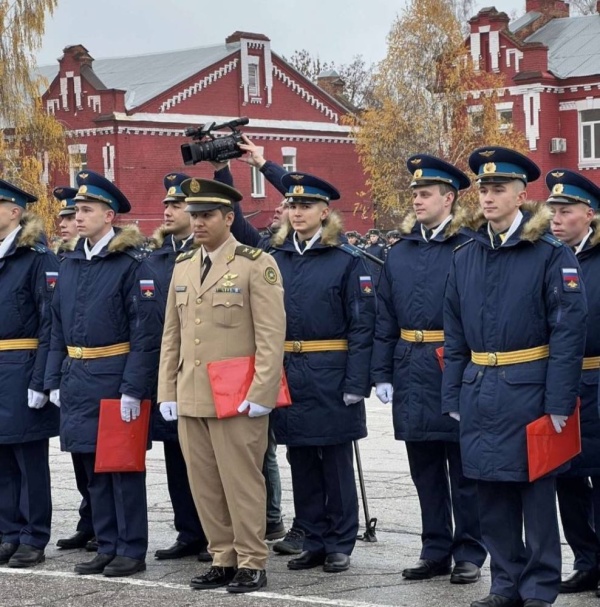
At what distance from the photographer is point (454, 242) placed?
8297 mm

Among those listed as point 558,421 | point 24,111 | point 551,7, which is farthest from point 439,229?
point 551,7

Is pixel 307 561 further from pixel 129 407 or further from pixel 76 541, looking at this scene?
pixel 76 541

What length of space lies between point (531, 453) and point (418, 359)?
4.29ft

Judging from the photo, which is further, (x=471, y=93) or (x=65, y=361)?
(x=471, y=93)

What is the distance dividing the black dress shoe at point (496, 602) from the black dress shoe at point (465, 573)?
78cm

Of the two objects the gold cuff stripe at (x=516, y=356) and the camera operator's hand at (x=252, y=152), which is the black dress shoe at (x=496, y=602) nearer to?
the gold cuff stripe at (x=516, y=356)

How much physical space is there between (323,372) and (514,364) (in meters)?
1.66

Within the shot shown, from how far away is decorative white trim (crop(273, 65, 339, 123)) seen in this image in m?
48.7

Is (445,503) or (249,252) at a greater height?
(249,252)

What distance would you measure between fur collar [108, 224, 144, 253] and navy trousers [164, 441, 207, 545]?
1.31m

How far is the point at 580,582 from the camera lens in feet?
25.7

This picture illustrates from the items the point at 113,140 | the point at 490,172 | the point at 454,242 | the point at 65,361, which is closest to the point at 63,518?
the point at 65,361

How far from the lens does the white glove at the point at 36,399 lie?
8.88m

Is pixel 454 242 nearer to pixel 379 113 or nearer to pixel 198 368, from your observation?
pixel 198 368
